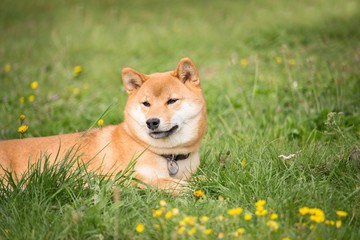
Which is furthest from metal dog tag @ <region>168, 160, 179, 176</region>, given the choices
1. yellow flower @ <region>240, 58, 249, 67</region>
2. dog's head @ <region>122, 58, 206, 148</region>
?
yellow flower @ <region>240, 58, 249, 67</region>

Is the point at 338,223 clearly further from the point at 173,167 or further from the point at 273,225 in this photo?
the point at 173,167

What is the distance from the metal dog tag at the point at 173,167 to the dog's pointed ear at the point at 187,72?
0.71 meters

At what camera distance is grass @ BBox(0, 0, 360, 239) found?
11.4ft

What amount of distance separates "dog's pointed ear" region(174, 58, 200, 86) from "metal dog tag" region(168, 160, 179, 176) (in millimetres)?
707

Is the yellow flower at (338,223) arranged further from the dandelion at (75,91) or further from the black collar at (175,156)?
the dandelion at (75,91)

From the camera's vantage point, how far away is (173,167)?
452 centimetres

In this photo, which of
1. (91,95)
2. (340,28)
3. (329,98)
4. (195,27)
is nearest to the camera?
(329,98)

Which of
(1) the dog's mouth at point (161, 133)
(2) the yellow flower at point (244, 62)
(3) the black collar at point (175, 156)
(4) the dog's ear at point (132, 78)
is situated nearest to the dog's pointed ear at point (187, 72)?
(4) the dog's ear at point (132, 78)

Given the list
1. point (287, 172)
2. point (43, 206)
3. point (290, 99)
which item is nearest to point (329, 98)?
point (290, 99)

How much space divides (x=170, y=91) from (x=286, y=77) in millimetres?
2825

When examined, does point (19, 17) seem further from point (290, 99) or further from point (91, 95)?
point (290, 99)

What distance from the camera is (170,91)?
14.8 feet

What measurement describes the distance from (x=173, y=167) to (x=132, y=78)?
0.86 metres

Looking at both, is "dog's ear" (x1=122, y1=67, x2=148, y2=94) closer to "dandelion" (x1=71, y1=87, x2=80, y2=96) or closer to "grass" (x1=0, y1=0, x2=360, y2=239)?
"grass" (x1=0, y1=0, x2=360, y2=239)
